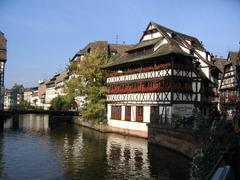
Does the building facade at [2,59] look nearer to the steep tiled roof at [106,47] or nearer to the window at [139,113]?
the steep tiled roof at [106,47]

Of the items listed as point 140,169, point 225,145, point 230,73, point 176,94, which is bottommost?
point 140,169

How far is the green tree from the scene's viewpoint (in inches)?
2131

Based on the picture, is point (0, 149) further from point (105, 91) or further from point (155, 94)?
point (105, 91)

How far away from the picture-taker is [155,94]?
4188 centimetres

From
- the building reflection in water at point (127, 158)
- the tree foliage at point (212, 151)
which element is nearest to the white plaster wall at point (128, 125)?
the building reflection in water at point (127, 158)

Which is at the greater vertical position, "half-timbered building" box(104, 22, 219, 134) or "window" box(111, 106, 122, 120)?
"half-timbered building" box(104, 22, 219, 134)

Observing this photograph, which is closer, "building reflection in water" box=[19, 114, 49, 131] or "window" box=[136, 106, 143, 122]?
"window" box=[136, 106, 143, 122]

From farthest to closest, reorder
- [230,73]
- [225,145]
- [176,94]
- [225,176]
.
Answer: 1. [230,73]
2. [176,94]
3. [225,145]
4. [225,176]

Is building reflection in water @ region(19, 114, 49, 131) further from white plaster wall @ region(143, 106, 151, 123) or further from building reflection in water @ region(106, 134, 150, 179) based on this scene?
building reflection in water @ region(106, 134, 150, 179)

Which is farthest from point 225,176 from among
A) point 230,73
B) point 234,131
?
point 230,73

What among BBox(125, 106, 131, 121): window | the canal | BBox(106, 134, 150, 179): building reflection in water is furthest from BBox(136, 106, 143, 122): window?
the canal

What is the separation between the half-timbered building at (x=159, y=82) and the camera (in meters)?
40.3

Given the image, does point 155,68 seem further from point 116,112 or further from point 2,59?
point 2,59

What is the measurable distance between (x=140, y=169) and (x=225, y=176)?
744 inches
